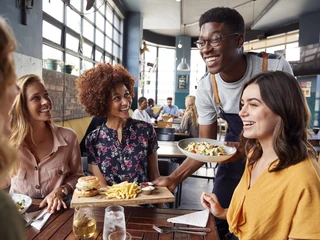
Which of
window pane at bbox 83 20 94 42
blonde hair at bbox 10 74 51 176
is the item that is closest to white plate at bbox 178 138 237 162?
blonde hair at bbox 10 74 51 176

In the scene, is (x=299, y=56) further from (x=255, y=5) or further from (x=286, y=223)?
(x=286, y=223)

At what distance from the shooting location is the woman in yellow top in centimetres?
113

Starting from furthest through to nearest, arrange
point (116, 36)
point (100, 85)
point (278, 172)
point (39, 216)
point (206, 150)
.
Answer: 1. point (116, 36)
2. point (100, 85)
3. point (206, 150)
4. point (39, 216)
5. point (278, 172)

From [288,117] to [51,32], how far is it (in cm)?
419

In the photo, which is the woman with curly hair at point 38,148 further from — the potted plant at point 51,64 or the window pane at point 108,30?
the window pane at point 108,30

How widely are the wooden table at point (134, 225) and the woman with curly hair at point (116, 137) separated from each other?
2.09 ft

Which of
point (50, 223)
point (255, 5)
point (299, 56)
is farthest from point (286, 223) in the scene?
point (255, 5)

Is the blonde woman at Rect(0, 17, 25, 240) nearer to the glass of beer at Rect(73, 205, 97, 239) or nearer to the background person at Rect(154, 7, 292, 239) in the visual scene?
the glass of beer at Rect(73, 205, 97, 239)

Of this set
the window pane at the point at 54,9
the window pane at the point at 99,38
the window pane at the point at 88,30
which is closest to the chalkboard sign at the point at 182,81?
the window pane at the point at 99,38

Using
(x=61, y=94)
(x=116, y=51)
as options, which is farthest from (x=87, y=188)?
(x=116, y=51)

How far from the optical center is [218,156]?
161 cm

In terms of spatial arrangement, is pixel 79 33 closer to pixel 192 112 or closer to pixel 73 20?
pixel 73 20

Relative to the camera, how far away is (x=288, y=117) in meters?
1.28

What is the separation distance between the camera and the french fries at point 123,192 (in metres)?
1.44
